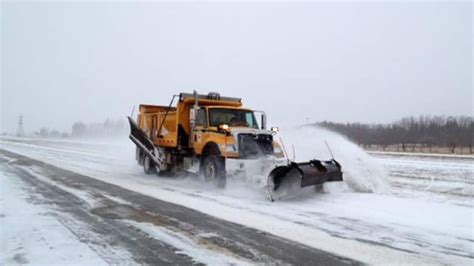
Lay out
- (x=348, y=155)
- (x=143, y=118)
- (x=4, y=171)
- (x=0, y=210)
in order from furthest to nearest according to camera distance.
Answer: (x=143, y=118), (x=4, y=171), (x=348, y=155), (x=0, y=210)

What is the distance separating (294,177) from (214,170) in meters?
2.88

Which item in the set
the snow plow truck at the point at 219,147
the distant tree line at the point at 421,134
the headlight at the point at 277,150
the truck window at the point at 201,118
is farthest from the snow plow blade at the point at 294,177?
the distant tree line at the point at 421,134

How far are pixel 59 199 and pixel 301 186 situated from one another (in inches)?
220

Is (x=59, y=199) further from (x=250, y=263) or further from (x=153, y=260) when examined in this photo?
(x=250, y=263)

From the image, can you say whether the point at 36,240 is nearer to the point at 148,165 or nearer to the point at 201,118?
the point at 201,118

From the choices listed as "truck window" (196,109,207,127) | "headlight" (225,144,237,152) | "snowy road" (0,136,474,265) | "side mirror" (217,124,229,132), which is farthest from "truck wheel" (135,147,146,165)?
"headlight" (225,144,237,152)

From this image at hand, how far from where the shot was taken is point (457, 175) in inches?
687

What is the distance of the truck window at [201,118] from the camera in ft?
43.4

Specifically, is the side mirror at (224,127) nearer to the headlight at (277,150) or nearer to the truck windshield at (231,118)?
the truck windshield at (231,118)

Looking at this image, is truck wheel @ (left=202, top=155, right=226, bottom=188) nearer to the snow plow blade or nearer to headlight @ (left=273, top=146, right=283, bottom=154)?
headlight @ (left=273, top=146, right=283, bottom=154)

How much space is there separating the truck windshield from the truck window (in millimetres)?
214

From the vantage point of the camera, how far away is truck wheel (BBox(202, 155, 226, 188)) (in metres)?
12.0

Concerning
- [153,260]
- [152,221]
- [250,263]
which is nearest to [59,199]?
[152,221]

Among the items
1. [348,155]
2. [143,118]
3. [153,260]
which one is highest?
[143,118]
